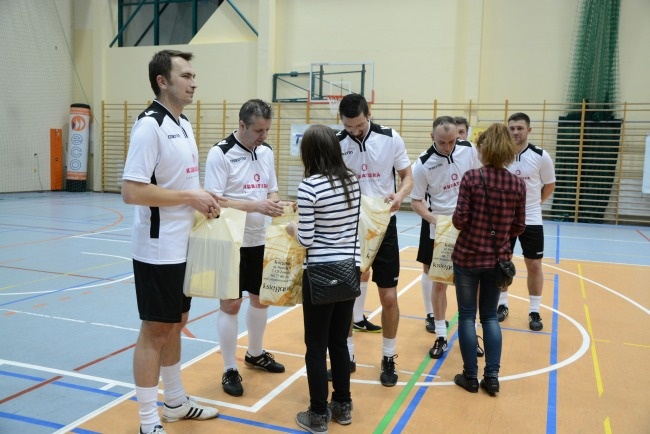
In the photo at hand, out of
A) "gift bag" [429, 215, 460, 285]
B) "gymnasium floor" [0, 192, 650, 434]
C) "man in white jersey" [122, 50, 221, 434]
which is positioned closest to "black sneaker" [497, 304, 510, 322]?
"gymnasium floor" [0, 192, 650, 434]

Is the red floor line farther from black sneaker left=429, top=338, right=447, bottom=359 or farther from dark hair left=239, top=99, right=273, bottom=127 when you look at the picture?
black sneaker left=429, top=338, right=447, bottom=359

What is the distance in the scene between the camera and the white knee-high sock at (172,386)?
332cm

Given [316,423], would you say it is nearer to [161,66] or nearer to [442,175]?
[161,66]

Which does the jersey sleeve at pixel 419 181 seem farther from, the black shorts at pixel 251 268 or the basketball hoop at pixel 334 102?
the basketball hoop at pixel 334 102

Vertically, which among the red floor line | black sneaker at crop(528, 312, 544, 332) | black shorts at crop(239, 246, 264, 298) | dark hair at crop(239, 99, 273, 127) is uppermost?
dark hair at crop(239, 99, 273, 127)

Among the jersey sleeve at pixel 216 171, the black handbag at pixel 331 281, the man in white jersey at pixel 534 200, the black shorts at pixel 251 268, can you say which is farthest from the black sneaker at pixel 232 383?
the man in white jersey at pixel 534 200

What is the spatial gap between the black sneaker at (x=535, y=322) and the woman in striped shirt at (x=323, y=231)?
2746 millimetres

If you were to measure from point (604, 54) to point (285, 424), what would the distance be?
1351cm

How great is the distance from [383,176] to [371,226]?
0.53 metres

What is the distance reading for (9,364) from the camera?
4113 millimetres

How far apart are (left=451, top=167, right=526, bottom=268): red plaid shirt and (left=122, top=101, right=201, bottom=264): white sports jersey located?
180cm

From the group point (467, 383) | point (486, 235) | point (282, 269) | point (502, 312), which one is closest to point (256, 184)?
point (282, 269)

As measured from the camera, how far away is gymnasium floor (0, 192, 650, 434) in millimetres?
3369

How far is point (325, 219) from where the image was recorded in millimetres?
3049
